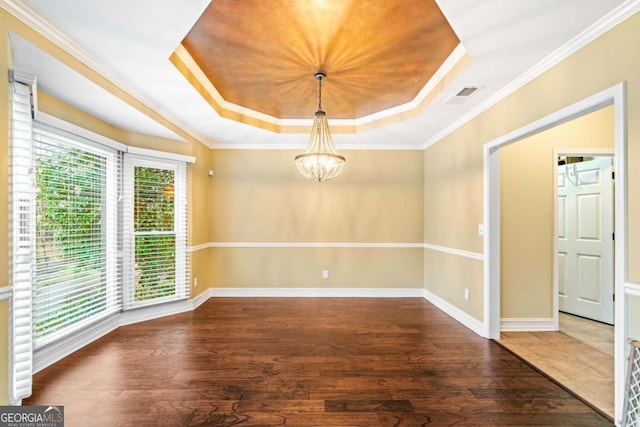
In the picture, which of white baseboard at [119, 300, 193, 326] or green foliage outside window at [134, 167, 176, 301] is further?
green foliage outside window at [134, 167, 176, 301]

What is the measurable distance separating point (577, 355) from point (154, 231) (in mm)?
4883

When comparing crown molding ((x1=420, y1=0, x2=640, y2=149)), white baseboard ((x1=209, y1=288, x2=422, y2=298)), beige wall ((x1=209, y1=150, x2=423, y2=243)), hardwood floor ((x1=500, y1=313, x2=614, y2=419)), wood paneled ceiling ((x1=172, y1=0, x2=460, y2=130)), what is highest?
wood paneled ceiling ((x1=172, y1=0, x2=460, y2=130))

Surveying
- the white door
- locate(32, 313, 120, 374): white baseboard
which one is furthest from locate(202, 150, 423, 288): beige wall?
the white door

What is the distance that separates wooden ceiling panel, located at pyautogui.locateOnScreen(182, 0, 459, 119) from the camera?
78.7 inches

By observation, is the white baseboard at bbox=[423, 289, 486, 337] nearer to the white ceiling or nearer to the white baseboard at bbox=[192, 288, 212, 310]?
the white ceiling

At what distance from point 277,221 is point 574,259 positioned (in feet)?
13.9

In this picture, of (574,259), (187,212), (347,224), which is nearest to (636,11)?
(574,259)

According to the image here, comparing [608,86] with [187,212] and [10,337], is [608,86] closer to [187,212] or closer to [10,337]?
[10,337]

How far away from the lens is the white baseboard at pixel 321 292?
15.7ft

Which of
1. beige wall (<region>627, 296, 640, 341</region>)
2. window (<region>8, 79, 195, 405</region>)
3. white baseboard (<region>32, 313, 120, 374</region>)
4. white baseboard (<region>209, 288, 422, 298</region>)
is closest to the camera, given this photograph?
beige wall (<region>627, 296, 640, 341</region>)

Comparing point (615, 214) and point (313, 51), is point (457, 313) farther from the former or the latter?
point (313, 51)

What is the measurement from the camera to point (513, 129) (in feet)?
8.93

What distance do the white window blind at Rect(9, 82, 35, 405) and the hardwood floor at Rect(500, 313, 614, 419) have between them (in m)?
3.93

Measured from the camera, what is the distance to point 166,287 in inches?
154
